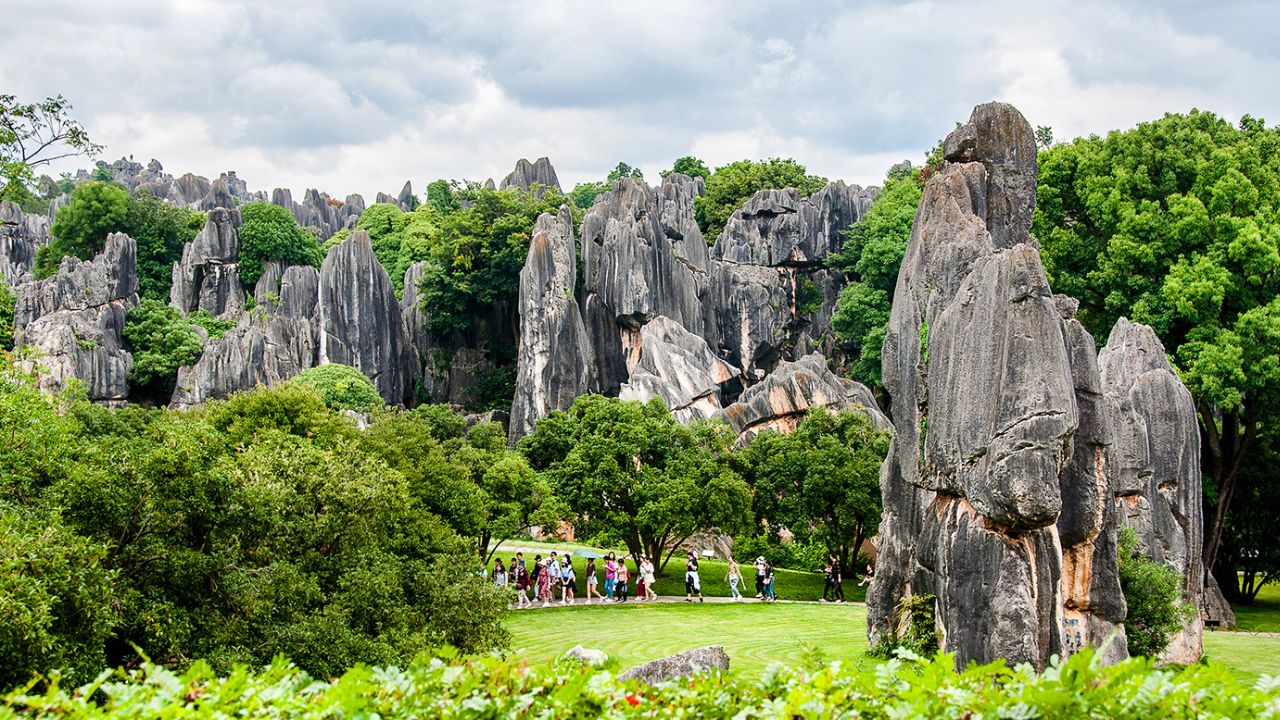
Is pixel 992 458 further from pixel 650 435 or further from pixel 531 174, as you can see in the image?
pixel 531 174

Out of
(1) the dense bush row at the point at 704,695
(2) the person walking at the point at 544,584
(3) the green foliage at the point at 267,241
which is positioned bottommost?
(2) the person walking at the point at 544,584

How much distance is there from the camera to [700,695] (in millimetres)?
4789

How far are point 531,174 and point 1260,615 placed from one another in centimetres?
5718

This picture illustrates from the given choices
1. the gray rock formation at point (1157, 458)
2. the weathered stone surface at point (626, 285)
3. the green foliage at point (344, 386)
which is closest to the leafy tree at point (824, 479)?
the gray rock formation at point (1157, 458)

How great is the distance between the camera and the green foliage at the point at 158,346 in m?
47.6

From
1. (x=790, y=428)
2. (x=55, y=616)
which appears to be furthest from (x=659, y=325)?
(x=55, y=616)

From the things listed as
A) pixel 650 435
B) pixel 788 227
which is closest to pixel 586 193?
pixel 788 227

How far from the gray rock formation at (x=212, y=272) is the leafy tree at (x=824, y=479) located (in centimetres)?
4064

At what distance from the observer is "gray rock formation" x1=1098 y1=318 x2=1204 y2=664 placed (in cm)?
1711

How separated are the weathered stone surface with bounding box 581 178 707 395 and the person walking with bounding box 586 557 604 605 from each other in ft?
75.0

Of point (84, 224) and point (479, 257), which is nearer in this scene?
point (479, 257)

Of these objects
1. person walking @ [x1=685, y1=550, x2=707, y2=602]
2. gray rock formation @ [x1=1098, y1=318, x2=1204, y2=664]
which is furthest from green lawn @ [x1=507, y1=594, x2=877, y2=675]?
gray rock formation @ [x1=1098, y1=318, x2=1204, y2=664]

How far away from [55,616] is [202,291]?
53995 millimetres

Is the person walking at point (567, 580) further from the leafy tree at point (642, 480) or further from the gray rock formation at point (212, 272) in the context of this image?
the gray rock formation at point (212, 272)
